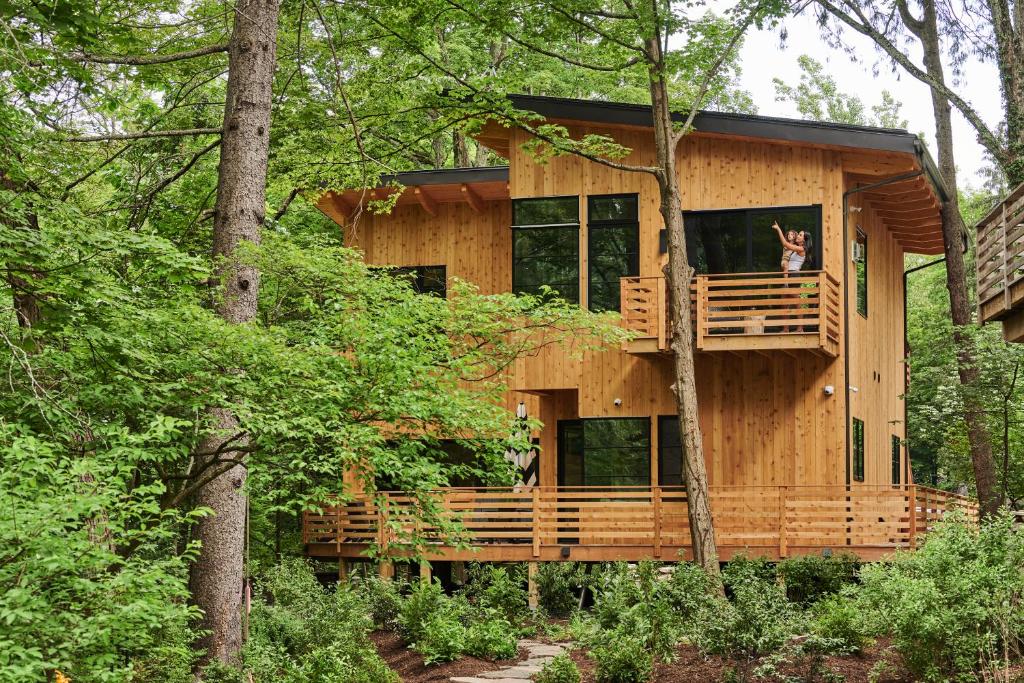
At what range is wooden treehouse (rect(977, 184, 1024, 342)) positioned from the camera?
13.7m

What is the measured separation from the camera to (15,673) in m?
6.54

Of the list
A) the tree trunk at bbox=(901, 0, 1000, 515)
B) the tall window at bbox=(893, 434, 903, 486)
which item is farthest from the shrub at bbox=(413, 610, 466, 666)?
the tall window at bbox=(893, 434, 903, 486)

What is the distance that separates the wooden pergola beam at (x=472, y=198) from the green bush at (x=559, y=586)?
24.0 ft

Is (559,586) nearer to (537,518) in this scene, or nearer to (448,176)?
(537,518)

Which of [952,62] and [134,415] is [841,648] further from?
[952,62]

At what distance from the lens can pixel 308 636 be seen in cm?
1327

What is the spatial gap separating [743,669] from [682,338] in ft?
22.0

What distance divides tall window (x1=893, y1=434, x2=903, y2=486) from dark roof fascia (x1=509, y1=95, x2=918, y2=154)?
26.4ft

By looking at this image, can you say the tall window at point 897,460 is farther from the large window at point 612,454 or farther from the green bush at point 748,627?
the green bush at point 748,627

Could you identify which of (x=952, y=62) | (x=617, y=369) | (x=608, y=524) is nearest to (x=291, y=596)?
(x=608, y=524)

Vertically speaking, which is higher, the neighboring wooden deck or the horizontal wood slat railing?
the horizontal wood slat railing

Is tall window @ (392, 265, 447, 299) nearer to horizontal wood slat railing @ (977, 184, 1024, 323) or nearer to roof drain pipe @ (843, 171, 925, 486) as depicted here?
roof drain pipe @ (843, 171, 925, 486)

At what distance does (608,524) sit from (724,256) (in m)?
4.75

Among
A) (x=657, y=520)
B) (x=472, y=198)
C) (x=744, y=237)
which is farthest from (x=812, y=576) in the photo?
(x=472, y=198)
